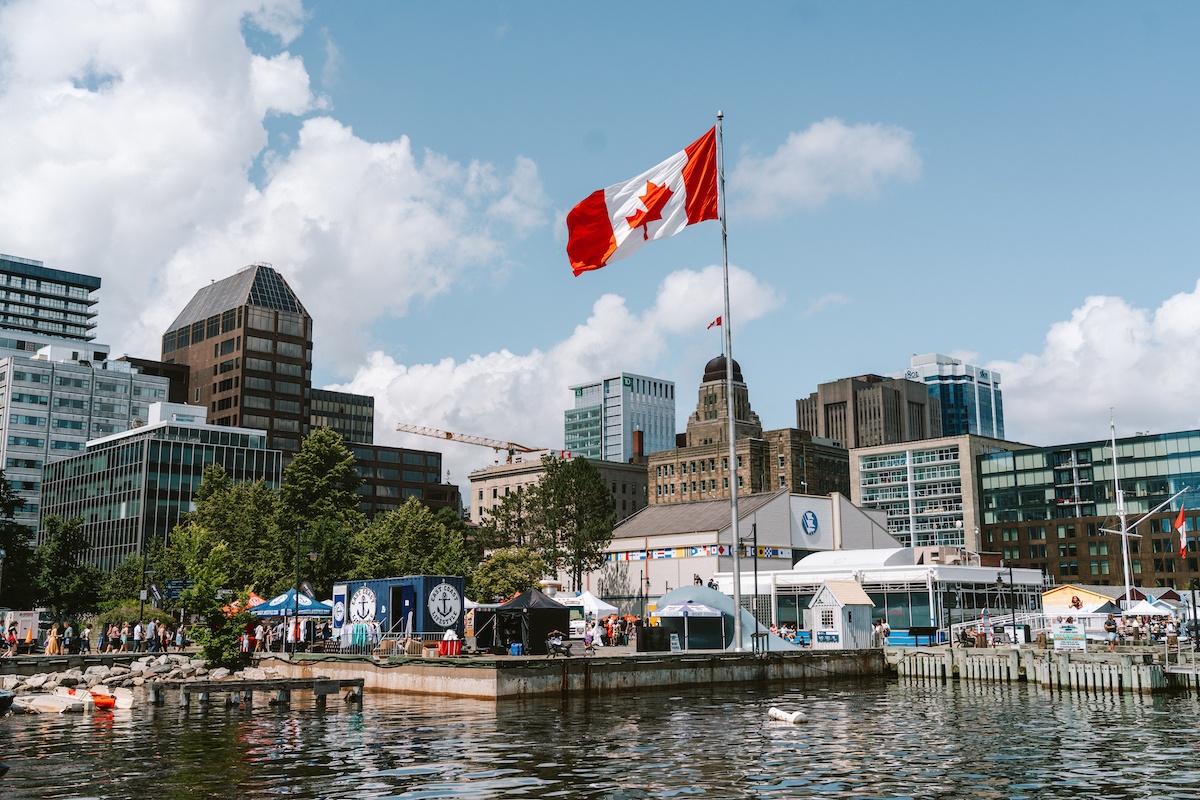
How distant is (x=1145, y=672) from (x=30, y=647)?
5686 centimetres

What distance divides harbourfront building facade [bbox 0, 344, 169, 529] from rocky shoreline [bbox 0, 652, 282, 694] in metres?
132

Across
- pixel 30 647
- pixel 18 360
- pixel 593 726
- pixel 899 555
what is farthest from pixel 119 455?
pixel 593 726

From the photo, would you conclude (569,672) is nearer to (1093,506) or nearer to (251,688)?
(251,688)

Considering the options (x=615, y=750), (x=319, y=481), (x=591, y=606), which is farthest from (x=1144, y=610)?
(x=319, y=481)

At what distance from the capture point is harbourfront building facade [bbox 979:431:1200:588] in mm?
153250

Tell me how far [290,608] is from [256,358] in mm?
129365

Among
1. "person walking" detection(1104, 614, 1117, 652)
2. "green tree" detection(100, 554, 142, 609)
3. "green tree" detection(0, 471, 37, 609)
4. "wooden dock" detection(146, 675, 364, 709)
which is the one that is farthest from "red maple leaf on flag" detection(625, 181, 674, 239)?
"green tree" detection(100, 554, 142, 609)

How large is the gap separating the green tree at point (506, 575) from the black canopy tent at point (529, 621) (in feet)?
135

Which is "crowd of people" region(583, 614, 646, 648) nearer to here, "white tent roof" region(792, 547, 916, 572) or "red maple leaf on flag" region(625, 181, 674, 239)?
"white tent roof" region(792, 547, 916, 572)

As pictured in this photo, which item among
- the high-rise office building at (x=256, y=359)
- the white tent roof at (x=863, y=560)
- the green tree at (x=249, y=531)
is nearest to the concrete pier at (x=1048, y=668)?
the white tent roof at (x=863, y=560)

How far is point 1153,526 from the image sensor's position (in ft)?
505

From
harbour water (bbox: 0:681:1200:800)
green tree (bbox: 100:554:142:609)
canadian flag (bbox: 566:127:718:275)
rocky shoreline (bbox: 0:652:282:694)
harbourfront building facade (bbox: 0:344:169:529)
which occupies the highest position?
harbourfront building facade (bbox: 0:344:169:529)

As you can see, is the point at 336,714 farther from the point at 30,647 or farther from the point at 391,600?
the point at 30,647

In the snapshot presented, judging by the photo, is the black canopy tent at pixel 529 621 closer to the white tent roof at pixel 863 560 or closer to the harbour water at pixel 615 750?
the harbour water at pixel 615 750
